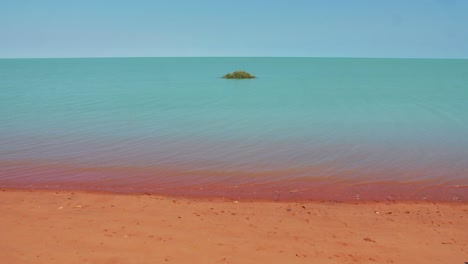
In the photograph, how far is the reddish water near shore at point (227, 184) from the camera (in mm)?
10031

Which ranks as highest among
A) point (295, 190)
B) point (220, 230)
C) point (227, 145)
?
point (227, 145)

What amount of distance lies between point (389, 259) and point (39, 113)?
21525 millimetres

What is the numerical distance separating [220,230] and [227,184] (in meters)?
3.28

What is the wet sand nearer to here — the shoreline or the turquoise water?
the shoreline

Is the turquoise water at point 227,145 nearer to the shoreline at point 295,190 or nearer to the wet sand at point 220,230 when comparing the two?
A: the shoreline at point 295,190

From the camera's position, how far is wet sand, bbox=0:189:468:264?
6.46 m

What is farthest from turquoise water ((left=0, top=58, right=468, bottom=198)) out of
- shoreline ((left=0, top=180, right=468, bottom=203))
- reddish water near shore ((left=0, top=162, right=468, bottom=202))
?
shoreline ((left=0, top=180, right=468, bottom=203))

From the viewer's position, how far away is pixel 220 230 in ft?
24.7

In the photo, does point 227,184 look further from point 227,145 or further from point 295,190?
point 227,145

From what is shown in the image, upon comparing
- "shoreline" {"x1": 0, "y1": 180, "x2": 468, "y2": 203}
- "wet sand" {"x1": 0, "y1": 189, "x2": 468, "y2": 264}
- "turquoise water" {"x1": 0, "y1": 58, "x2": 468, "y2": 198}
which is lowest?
"wet sand" {"x1": 0, "y1": 189, "x2": 468, "y2": 264}

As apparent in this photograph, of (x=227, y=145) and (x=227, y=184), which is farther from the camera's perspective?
(x=227, y=145)

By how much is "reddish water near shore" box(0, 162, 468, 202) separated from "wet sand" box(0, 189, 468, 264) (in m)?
0.56

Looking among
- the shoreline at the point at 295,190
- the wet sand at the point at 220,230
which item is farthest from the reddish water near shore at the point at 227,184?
the wet sand at the point at 220,230

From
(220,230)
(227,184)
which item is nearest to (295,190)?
(227,184)
